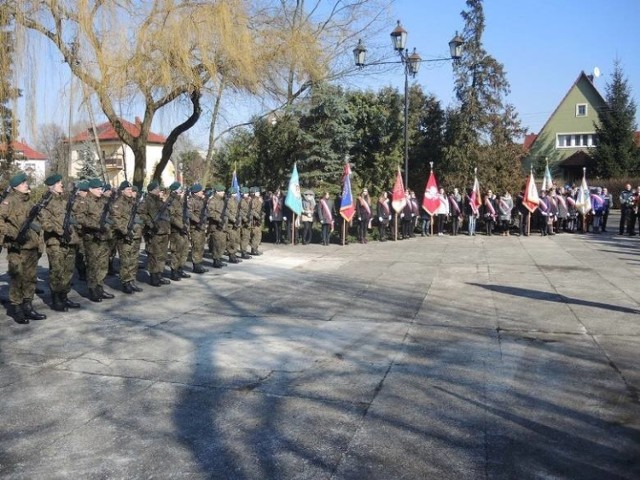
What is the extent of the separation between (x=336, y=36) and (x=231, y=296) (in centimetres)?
1511

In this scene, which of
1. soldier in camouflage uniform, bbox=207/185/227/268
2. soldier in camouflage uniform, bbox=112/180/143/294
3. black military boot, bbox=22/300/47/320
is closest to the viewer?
black military boot, bbox=22/300/47/320

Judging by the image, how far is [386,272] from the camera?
1280 centimetres

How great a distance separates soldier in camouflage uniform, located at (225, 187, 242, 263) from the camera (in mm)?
13945

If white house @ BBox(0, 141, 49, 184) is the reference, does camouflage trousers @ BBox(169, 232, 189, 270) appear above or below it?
below

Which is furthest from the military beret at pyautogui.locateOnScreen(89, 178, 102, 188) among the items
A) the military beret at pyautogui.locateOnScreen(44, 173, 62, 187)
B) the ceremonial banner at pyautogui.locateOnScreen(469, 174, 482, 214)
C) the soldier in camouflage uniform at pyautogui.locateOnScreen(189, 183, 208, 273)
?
the ceremonial banner at pyautogui.locateOnScreen(469, 174, 482, 214)

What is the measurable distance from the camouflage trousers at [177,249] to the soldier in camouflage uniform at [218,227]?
1371mm

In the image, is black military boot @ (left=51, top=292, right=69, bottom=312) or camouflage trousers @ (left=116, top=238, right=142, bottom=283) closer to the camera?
black military boot @ (left=51, top=292, right=69, bottom=312)

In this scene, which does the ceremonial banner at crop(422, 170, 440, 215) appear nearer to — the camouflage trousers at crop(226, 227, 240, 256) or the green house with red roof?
the camouflage trousers at crop(226, 227, 240, 256)

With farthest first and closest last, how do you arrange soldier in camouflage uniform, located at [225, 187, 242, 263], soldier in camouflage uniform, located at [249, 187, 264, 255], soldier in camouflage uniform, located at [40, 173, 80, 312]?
soldier in camouflage uniform, located at [249, 187, 264, 255] → soldier in camouflage uniform, located at [225, 187, 242, 263] → soldier in camouflage uniform, located at [40, 173, 80, 312]

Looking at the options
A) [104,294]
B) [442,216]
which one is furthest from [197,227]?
[442,216]

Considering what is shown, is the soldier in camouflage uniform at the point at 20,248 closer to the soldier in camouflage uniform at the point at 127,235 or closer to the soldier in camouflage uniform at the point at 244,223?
the soldier in camouflage uniform at the point at 127,235

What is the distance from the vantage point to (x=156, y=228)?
11070 mm

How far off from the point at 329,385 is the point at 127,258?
5897mm

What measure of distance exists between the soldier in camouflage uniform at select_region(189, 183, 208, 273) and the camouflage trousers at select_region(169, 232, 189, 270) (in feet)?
2.21
